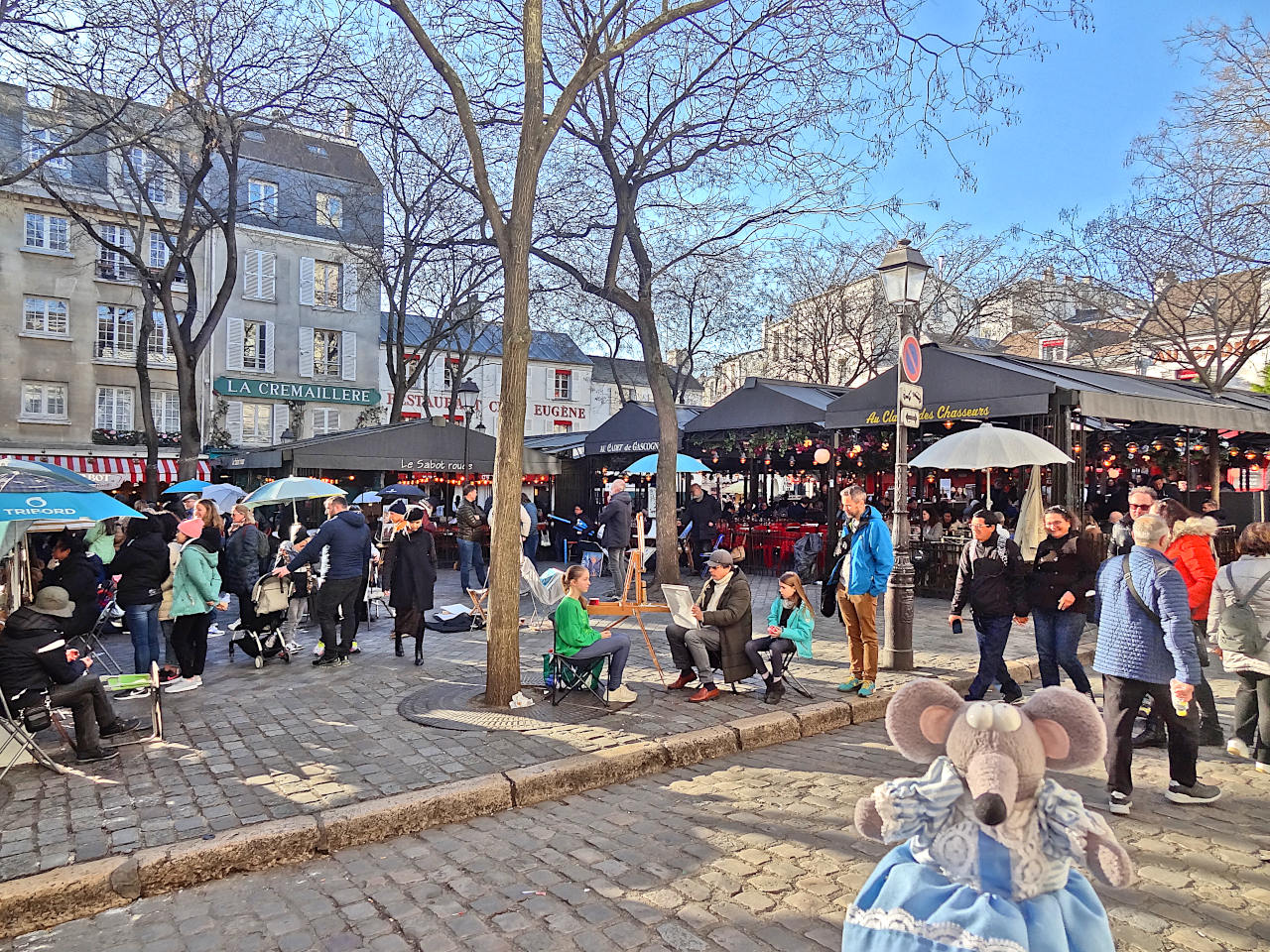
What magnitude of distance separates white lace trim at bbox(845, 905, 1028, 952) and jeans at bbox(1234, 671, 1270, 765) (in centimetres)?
473

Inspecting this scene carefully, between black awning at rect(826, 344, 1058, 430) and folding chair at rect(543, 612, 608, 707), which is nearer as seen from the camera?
folding chair at rect(543, 612, 608, 707)

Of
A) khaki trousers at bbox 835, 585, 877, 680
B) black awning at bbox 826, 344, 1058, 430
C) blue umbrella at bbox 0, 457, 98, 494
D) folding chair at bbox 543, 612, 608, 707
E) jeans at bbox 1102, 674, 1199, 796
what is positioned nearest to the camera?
jeans at bbox 1102, 674, 1199, 796

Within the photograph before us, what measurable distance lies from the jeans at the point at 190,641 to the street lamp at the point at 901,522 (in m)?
6.48

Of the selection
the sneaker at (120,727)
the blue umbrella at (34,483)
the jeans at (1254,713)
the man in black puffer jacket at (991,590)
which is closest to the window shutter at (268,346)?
the blue umbrella at (34,483)

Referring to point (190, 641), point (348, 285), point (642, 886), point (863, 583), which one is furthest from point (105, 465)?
point (642, 886)

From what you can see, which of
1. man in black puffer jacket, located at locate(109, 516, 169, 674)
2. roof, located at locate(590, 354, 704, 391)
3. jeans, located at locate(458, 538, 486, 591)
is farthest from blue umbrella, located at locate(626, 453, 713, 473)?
roof, located at locate(590, 354, 704, 391)

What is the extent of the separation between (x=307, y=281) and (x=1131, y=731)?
118 ft

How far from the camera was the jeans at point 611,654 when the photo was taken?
6.54 meters

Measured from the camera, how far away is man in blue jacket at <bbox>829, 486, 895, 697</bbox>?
700cm

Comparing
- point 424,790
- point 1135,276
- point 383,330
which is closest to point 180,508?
point 424,790

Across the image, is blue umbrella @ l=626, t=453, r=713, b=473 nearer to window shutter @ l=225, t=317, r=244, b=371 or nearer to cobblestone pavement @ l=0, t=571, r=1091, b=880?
cobblestone pavement @ l=0, t=571, r=1091, b=880

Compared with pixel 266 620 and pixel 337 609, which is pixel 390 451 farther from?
pixel 337 609

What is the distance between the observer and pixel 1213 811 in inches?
180

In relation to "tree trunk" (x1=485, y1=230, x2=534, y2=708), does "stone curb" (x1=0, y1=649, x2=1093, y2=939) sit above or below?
below
